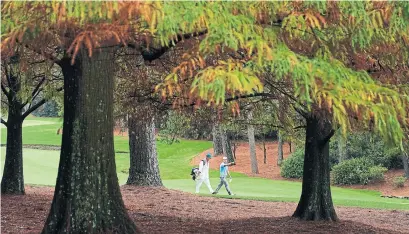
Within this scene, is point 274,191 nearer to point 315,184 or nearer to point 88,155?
point 315,184

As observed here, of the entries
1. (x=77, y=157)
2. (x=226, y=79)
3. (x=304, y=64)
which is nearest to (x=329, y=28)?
(x=304, y=64)

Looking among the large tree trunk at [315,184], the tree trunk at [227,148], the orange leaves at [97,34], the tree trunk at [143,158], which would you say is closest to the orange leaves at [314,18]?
the orange leaves at [97,34]

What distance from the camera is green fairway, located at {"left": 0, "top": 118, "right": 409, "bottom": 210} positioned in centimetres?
2354

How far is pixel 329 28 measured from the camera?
679cm

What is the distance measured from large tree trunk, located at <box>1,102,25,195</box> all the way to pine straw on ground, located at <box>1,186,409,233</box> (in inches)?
17.5

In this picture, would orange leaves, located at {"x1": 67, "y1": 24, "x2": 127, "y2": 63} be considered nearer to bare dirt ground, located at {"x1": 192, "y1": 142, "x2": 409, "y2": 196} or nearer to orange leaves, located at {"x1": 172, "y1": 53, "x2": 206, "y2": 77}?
orange leaves, located at {"x1": 172, "y1": 53, "x2": 206, "y2": 77}

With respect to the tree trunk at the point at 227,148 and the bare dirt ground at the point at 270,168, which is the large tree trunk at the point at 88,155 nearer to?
the bare dirt ground at the point at 270,168

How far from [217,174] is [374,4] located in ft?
99.8

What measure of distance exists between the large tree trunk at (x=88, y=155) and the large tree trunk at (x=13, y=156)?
7.21 m

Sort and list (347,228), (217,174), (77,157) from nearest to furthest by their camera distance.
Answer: (77,157) < (347,228) < (217,174)

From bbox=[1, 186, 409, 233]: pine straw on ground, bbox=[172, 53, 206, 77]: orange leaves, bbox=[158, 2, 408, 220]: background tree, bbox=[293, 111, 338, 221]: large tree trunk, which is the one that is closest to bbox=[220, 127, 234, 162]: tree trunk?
bbox=[1, 186, 409, 233]: pine straw on ground

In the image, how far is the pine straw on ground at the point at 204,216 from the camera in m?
11.4

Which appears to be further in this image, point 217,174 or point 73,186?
point 217,174

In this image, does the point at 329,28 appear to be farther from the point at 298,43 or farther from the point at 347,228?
the point at 347,228
